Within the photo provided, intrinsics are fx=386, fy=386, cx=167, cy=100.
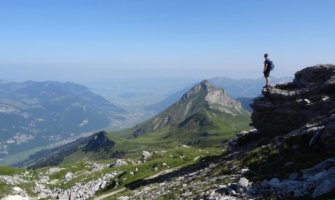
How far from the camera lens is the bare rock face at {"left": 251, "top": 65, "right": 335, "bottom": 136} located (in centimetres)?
4153

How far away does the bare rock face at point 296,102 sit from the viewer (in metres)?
41.5

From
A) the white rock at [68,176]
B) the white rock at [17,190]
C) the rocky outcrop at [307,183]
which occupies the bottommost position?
the white rock at [68,176]

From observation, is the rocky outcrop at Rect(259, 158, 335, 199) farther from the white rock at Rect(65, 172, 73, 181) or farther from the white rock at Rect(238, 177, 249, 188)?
the white rock at Rect(65, 172, 73, 181)

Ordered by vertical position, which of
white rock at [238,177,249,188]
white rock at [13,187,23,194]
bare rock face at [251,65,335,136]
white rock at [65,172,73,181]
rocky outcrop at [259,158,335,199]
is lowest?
white rock at [65,172,73,181]

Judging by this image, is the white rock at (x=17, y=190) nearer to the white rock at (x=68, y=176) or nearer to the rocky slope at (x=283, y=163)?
the white rock at (x=68, y=176)

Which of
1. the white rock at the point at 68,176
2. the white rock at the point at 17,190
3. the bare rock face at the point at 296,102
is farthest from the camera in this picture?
the white rock at the point at 68,176

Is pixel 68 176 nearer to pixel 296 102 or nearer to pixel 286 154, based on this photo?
pixel 296 102

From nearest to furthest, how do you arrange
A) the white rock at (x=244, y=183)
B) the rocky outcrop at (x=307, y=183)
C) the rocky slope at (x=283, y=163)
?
the rocky outcrop at (x=307, y=183)
the rocky slope at (x=283, y=163)
the white rock at (x=244, y=183)

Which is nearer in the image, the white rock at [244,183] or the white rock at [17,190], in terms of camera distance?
the white rock at [244,183]

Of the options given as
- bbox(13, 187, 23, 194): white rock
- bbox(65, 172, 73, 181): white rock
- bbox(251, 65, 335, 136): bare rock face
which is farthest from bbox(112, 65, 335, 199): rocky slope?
bbox(65, 172, 73, 181): white rock

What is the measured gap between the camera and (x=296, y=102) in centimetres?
4409

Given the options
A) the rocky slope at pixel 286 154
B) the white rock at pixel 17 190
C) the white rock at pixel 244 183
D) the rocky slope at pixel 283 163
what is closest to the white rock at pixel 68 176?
the white rock at pixel 17 190

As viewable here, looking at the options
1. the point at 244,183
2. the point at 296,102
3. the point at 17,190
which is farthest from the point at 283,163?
the point at 17,190

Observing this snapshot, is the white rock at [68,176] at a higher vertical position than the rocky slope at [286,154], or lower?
lower
